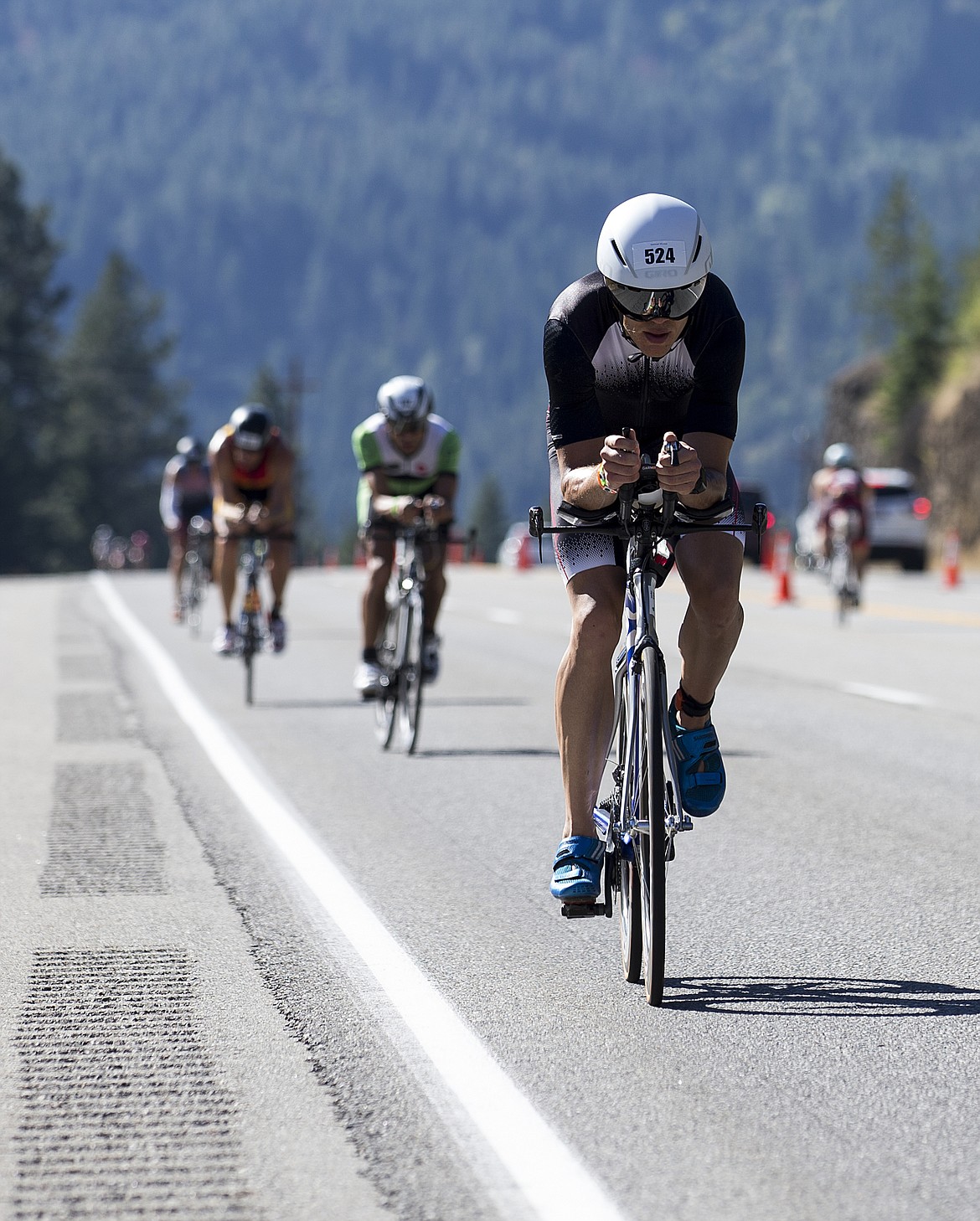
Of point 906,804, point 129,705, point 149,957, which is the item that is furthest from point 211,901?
point 129,705

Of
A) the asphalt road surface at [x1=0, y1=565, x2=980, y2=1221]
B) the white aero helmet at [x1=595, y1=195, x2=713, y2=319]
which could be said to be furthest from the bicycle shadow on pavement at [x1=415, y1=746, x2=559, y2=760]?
the white aero helmet at [x1=595, y1=195, x2=713, y2=319]

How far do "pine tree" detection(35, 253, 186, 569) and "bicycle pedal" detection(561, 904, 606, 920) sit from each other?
96.0 m

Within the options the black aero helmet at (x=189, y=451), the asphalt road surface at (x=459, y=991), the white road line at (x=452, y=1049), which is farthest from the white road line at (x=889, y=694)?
the black aero helmet at (x=189, y=451)

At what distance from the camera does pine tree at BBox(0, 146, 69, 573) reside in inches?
3561

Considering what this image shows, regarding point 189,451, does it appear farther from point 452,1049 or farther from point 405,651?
point 452,1049

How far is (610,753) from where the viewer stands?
17.7 ft

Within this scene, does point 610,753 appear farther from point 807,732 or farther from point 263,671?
point 263,671

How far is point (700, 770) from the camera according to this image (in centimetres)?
518

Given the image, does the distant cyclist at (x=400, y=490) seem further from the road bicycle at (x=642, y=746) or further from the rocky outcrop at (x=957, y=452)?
the rocky outcrop at (x=957, y=452)

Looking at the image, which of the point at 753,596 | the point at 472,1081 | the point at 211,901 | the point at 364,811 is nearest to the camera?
the point at 472,1081

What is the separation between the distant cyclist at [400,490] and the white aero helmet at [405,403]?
1 cm

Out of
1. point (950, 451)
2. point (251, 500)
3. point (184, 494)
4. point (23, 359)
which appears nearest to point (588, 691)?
point (251, 500)

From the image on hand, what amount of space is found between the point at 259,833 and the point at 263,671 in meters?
7.85

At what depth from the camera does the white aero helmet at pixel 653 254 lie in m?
4.87
